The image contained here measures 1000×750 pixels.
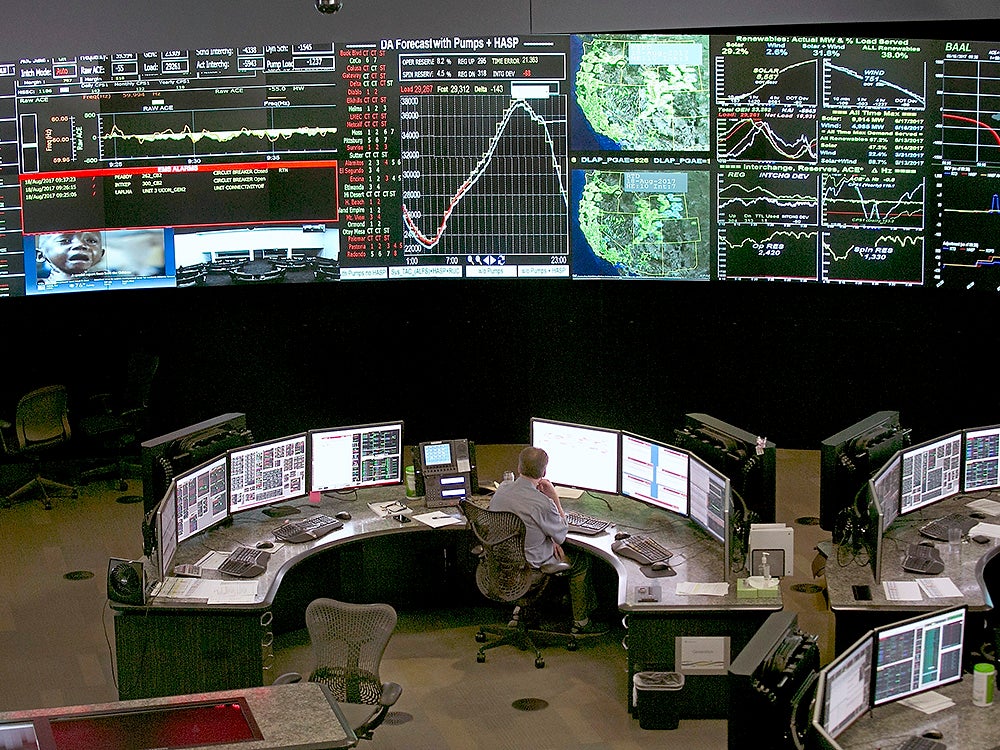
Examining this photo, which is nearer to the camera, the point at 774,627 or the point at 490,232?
the point at 774,627

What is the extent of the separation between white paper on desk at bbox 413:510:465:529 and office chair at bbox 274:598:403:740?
1.66m

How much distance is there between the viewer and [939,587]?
6242 mm

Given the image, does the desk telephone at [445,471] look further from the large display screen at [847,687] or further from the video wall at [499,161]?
the large display screen at [847,687]

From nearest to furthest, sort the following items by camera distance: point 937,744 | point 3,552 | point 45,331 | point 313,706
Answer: point 313,706 < point 937,744 < point 3,552 < point 45,331

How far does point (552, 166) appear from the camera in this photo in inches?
373

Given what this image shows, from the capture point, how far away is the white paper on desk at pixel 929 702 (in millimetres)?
5066

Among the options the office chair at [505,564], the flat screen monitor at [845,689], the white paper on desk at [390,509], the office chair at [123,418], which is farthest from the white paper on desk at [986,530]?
the office chair at [123,418]

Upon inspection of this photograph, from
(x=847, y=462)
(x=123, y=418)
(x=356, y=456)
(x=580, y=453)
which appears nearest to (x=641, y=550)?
(x=580, y=453)

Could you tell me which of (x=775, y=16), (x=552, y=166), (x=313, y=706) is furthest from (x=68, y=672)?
(x=775, y=16)

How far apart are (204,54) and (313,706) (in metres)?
6.00

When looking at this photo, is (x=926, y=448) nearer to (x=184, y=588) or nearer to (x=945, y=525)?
(x=945, y=525)

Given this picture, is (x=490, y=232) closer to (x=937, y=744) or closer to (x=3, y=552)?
(x=3, y=552)

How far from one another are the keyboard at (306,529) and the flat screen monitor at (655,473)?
159 cm

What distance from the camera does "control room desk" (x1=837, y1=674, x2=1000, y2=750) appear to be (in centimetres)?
482
